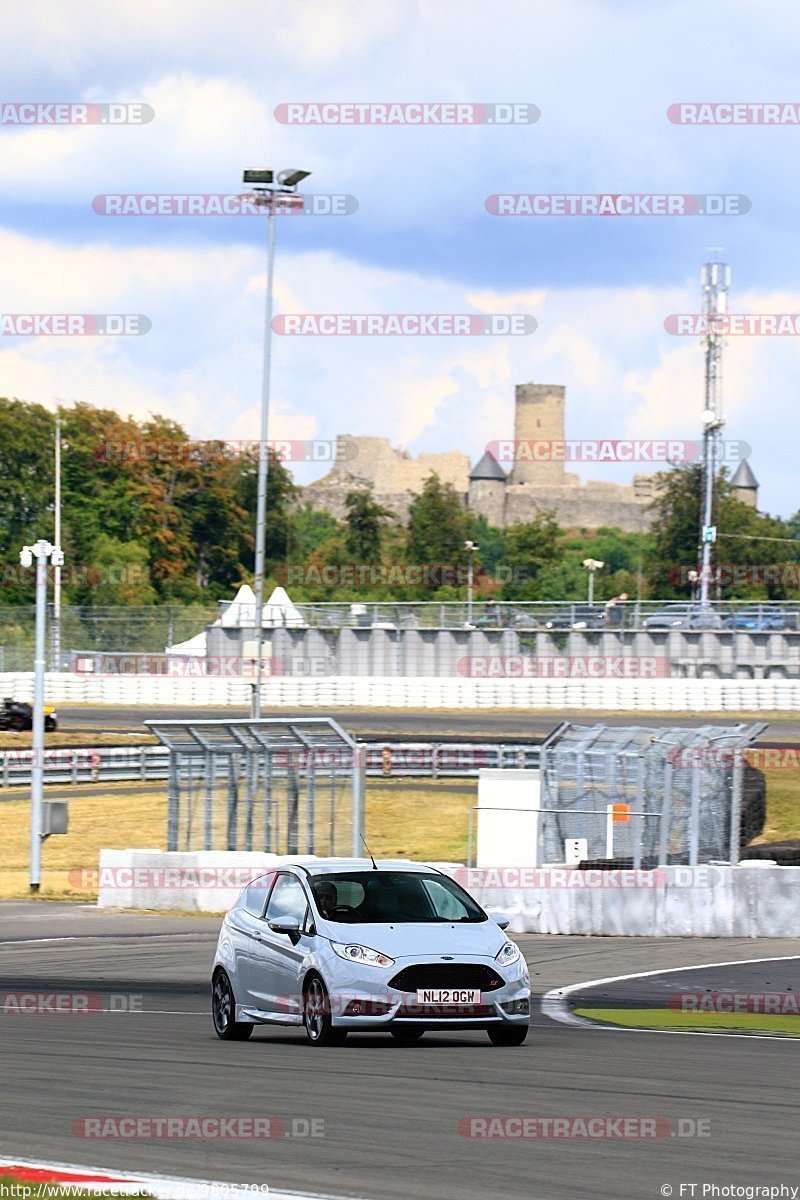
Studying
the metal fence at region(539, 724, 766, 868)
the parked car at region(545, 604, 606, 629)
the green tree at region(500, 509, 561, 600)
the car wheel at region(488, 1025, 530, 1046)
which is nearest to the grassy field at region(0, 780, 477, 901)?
the metal fence at region(539, 724, 766, 868)

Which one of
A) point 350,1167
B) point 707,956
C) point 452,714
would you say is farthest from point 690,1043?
point 452,714

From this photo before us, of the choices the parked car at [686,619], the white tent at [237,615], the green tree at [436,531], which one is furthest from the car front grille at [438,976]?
the green tree at [436,531]

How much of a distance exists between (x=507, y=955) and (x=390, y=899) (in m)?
0.93

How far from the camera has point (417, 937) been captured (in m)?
11.3

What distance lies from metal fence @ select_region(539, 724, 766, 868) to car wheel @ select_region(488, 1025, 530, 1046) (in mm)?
10982

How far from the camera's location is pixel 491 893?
75.9ft

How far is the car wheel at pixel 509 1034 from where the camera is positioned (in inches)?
452

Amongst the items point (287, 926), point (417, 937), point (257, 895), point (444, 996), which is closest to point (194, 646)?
point (257, 895)

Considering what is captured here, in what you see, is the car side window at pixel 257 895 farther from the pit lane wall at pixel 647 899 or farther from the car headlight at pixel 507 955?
the pit lane wall at pixel 647 899

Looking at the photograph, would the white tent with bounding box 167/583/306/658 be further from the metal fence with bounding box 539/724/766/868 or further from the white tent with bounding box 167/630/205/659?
the metal fence with bounding box 539/724/766/868

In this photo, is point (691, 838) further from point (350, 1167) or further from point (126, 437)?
point (126, 437)

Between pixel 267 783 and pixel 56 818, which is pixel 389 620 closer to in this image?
pixel 56 818

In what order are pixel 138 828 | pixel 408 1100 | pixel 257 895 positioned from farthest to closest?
pixel 138 828 < pixel 257 895 < pixel 408 1100

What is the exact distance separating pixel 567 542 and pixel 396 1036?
17874 centimetres
